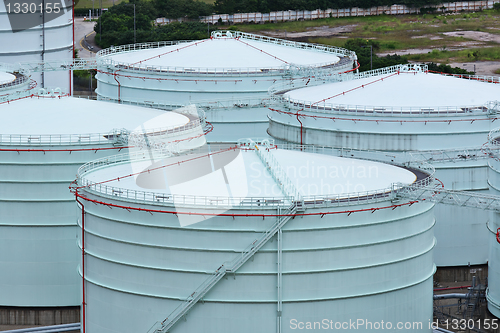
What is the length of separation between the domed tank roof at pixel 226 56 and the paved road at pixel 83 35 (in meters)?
50.1

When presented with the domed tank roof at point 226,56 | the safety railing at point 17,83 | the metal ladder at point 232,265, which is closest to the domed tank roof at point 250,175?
the metal ladder at point 232,265

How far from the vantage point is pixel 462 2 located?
143 metres

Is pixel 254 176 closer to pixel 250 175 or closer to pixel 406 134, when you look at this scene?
pixel 250 175

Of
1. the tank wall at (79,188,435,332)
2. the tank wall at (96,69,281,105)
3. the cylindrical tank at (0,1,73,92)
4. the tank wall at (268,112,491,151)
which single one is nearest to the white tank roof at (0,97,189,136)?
the tank wall at (268,112,491,151)

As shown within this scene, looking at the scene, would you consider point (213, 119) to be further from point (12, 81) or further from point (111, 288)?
point (111, 288)

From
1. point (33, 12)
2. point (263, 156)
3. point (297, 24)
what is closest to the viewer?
point (263, 156)

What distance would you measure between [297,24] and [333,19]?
5783mm

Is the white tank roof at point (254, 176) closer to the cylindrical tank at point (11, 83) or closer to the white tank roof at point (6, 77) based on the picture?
the cylindrical tank at point (11, 83)

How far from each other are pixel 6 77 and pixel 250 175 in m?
27.2

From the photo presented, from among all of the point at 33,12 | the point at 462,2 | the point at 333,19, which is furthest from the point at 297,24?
the point at 33,12

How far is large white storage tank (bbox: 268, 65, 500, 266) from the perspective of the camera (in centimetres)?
4719

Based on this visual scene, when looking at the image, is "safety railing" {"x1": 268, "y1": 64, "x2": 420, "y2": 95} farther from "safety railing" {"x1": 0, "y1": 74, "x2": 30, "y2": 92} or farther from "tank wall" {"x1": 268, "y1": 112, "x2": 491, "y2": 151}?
"safety railing" {"x1": 0, "y1": 74, "x2": 30, "y2": 92}

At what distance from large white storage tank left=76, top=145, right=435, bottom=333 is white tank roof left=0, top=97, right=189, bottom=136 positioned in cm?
756

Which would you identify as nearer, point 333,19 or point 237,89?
point 237,89
